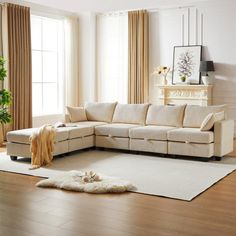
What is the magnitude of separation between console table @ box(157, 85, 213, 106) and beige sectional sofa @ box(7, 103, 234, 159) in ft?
6.12

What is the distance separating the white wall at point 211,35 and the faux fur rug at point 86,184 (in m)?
4.69

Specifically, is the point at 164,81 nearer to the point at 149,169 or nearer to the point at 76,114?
the point at 76,114

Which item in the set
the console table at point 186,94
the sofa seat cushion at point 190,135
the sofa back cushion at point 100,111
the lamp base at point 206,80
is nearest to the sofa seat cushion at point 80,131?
the sofa back cushion at point 100,111

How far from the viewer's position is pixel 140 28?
9695 mm

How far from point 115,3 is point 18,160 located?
4.31m

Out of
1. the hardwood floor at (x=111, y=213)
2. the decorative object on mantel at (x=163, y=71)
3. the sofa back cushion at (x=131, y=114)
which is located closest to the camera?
the hardwood floor at (x=111, y=213)

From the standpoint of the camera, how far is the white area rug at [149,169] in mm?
4793

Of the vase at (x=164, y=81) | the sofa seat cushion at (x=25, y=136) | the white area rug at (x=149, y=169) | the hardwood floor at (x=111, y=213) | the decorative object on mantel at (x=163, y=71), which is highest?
the decorative object on mantel at (x=163, y=71)

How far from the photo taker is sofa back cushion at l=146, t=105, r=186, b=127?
7031 millimetres

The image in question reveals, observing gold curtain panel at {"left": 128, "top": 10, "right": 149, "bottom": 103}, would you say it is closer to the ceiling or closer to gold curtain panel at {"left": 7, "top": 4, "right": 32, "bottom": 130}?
the ceiling

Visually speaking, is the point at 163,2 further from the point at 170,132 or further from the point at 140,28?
the point at 170,132

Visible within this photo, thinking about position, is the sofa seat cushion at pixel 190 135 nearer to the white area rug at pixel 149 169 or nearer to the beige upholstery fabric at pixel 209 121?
the beige upholstery fabric at pixel 209 121

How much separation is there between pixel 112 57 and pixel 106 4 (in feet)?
5.15

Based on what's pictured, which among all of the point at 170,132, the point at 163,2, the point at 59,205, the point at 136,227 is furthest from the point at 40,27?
the point at 136,227
